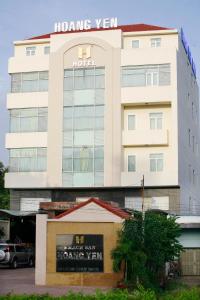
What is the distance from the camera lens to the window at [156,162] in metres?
41.7

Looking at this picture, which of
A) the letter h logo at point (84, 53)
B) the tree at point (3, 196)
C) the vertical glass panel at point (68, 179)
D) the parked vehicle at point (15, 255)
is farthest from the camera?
the tree at point (3, 196)

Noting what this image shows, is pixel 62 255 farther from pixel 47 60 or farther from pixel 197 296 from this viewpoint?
pixel 47 60

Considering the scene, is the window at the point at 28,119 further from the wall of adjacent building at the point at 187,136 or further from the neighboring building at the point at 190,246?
the neighboring building at the point at 190,246

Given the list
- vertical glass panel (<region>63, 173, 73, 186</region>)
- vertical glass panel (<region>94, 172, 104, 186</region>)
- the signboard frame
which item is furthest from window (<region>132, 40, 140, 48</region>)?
the signboard frame

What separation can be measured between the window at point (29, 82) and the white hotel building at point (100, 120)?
0.25 ft

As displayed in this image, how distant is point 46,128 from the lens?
43.2 m

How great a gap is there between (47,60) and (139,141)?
9617 mm

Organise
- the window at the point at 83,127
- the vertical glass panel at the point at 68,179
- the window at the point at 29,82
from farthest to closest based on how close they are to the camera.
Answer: the window at the point at 29,82, the vertical glass panel at the point at 68,179, the window at the point at 83,127

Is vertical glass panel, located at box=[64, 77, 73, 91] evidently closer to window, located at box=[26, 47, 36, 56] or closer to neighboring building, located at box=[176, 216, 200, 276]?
window, located at box=[26, 47, 36, 56]

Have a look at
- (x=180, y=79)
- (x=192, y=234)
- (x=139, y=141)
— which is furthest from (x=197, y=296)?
(x=180, y=79)

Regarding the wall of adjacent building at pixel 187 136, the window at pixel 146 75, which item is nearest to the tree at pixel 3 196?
the wall of adjacent building at pixel 187 136

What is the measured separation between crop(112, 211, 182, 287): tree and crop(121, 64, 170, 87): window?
19.5 metres

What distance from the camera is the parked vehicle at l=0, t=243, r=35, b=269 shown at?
1334 inches

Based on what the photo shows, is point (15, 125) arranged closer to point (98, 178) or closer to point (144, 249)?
point (98, 178)
